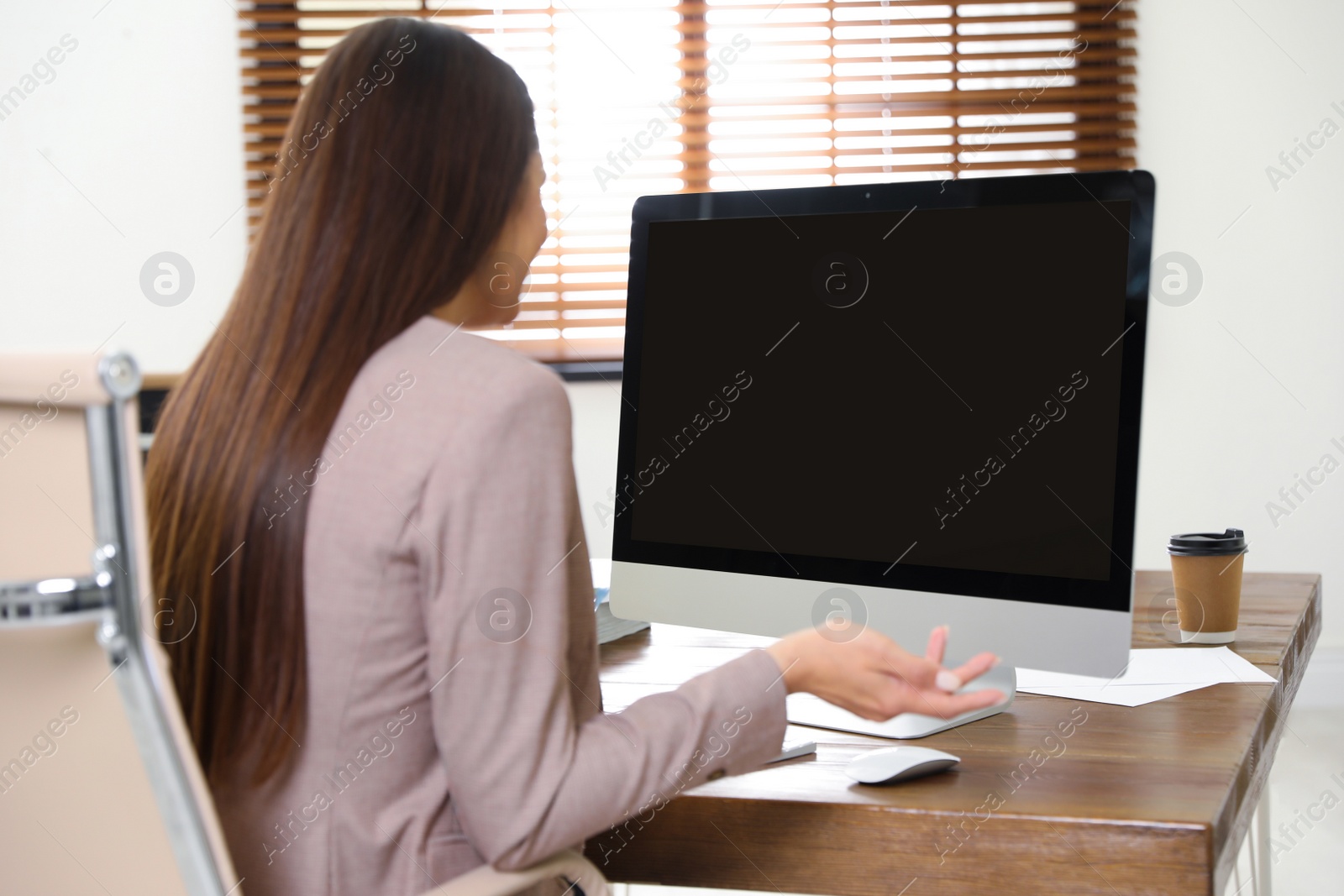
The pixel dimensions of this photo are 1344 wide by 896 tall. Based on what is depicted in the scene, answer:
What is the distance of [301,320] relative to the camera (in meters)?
0.71

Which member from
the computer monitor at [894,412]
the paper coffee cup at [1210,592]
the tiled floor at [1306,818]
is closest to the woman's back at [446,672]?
the computer monitor at [894,412]

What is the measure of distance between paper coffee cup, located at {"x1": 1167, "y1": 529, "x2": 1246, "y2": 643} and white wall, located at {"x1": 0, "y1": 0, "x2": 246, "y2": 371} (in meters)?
2.63

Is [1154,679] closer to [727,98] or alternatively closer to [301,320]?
[301,320]

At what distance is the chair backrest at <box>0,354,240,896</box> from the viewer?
1.52ft

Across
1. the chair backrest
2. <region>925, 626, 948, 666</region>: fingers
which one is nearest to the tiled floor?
<region>925, 626, 948, 666</region>: fingers

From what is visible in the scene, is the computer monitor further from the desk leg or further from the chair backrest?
the desk leg

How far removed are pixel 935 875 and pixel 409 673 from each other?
1.24ft

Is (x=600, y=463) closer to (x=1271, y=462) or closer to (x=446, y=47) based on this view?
(x=1271, y=462)

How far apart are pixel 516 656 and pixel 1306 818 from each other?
2.13 meters

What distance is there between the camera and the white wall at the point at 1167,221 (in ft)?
8.98

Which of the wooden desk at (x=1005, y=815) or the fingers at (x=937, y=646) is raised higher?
the fingers at (x=937, y=646)

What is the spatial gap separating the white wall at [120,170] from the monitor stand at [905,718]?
99.3 inches

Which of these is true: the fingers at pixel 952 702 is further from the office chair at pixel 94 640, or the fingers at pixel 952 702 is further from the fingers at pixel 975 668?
the office chair at pixel 94 640

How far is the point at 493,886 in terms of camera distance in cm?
64
